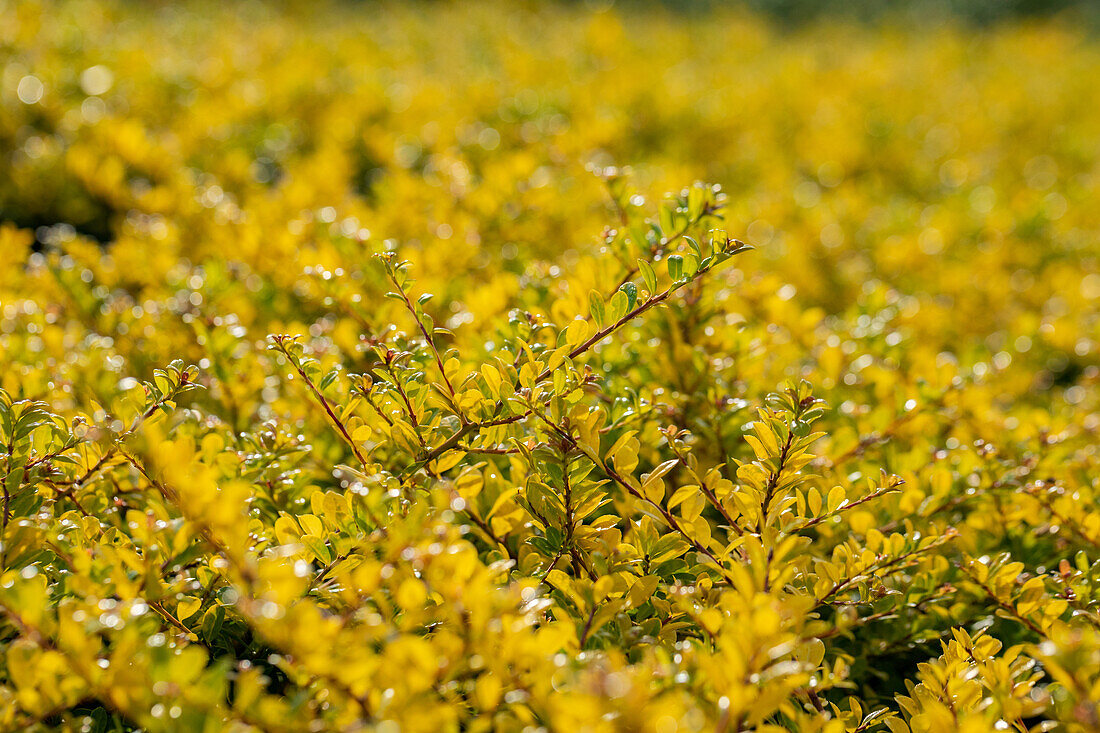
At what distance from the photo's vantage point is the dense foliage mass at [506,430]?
1001mm

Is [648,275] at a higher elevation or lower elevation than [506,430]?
higher

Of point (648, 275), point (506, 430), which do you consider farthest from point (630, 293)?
point (506, 430)

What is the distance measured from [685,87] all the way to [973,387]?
117 inches

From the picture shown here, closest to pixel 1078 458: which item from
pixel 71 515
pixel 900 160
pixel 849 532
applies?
pixel 849 532

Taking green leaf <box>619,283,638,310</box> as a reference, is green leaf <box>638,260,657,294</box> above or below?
above

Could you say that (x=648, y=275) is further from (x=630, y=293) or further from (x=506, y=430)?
(x=506, y=430)

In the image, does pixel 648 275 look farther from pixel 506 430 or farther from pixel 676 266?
pixel 506 430

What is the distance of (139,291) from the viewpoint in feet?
8.06

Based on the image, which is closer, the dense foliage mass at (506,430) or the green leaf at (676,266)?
the dense foliage mass at (506,430)

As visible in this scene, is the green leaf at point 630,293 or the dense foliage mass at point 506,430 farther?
the green leaf at point 630,293

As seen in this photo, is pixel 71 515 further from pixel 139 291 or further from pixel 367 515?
pixel 139 291

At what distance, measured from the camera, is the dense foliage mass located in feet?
3.28

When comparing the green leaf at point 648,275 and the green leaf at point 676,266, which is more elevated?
the green leaf at point 648,275

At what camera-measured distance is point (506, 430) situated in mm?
1384
